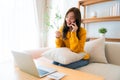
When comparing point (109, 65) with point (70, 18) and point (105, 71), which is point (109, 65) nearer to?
point (105, 71)

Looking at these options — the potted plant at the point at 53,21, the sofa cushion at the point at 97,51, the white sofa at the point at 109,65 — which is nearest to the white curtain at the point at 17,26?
the potted plant at the point at 53,21

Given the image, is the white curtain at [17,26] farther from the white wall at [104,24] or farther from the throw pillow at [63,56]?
the throw pillow at [63,56]

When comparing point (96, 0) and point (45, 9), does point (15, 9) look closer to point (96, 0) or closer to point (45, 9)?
point (45, 9)

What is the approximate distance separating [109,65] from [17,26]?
6.82 ft

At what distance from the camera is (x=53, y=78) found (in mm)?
928

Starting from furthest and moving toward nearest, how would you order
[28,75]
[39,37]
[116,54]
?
[39,37] < [116,54] < [28,75]

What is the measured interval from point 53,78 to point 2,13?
7.21ft

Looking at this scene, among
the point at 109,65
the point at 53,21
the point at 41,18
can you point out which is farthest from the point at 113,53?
the point at 41,18

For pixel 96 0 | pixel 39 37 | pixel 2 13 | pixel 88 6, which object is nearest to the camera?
pixel 96 0

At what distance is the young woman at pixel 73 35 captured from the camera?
155cm

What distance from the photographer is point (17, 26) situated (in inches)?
113

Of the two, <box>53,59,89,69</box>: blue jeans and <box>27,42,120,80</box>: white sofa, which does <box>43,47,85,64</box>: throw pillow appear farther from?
<box>27,42,120,80</box>: white sofa

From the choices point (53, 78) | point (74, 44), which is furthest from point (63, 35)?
point (53, 78)

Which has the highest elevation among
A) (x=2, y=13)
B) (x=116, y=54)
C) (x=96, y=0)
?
(x=96, y=0)
